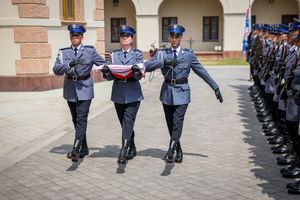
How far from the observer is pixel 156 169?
6.22 meters

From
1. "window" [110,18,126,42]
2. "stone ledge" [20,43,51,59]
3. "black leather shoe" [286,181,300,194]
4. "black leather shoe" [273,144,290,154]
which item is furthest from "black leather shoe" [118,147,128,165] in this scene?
"window" [110,18,126,42]

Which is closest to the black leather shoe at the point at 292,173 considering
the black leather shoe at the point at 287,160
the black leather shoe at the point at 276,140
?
the black leather shoe at the point at 287,160

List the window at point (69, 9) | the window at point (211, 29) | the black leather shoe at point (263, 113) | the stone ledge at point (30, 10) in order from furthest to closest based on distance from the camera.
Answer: the window at point (211, 29)
the window at point (69, 9)
the stone ledge at point (30, 10)
the black leather shoe at point (263, 113)

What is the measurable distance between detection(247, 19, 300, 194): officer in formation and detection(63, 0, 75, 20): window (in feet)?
22.8

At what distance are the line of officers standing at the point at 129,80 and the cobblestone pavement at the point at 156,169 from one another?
31 cm

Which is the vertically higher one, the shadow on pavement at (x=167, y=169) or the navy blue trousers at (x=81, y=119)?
the navy blue trousers at (x=81, y=119)

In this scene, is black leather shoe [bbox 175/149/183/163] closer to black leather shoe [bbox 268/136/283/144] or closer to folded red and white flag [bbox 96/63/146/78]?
folded red and white flag [bbox 96/63/146/78]

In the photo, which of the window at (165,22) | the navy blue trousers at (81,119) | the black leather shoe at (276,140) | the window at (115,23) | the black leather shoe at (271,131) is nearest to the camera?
the navy blue trousers at (81,119)

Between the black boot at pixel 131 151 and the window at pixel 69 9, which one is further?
the window at pixel 69 9

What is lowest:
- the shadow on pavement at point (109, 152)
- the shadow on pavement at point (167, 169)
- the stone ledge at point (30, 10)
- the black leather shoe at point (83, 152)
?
the shadow on pavement at point (109, 152)

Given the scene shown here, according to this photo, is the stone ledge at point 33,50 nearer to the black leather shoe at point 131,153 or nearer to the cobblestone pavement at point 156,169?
the cobblestone pavement at point 156,169

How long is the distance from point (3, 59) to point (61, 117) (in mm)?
4850

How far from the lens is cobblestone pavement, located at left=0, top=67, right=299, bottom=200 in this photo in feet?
17.4

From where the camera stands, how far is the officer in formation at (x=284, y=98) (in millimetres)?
5504
